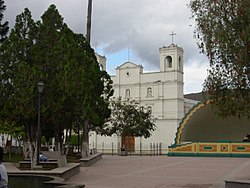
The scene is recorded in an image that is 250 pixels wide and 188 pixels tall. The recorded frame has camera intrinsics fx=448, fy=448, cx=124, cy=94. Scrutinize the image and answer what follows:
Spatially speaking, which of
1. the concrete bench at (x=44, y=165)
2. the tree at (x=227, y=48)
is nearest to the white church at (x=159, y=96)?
the concrete bench at (x=44, y=165)

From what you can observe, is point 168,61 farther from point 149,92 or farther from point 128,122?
point 128,122

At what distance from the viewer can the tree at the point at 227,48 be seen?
1302cm

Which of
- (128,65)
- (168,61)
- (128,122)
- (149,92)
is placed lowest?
(128,122)

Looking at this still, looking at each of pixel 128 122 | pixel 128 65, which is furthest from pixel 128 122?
pixel 128 65

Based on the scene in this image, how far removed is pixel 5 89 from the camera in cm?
2183

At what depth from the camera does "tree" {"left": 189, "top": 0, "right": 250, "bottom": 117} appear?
1302 centimetres

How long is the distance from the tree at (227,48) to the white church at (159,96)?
42457 millimetres

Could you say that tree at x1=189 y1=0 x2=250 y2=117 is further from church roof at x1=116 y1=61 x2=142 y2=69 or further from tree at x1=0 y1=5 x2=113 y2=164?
church roof at x1=116 y1=61 x2=142 y2=69

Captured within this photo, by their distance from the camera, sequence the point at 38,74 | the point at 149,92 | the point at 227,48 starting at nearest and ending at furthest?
1. the point at 227,48
2. the point at 38,74
3. the point at 149,92

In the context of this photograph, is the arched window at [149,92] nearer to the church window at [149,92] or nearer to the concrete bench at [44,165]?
the church window at [149,92]

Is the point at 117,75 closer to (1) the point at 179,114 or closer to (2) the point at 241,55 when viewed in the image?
→ (1) the point at 179,114

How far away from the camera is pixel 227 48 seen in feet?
43.7

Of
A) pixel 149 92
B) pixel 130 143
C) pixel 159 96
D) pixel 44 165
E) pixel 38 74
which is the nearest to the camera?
pixel 38 74

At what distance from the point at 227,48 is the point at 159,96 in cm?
4668
